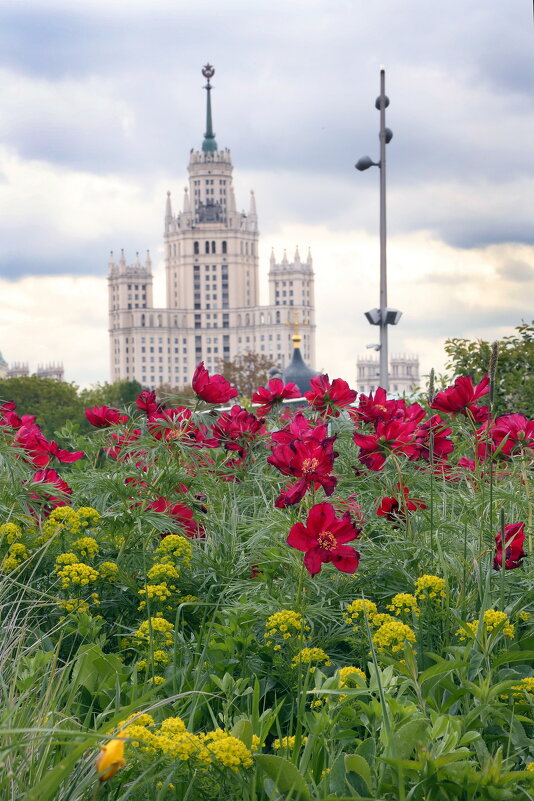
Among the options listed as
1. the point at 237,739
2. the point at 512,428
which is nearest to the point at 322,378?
the point at 512,428

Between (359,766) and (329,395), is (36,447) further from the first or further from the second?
(359,766)

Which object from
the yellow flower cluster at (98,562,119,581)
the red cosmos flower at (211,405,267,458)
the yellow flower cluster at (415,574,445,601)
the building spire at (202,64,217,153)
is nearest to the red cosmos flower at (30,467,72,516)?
the yellow flower cluster at (98,562,119,581)

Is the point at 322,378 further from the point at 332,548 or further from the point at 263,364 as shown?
the point at 263,364

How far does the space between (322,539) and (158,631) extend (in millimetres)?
561

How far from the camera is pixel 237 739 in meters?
1.98

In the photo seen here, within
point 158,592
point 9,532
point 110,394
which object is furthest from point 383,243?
point 110,394

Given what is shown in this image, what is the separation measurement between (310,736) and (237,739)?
243mm

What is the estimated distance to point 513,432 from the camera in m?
3.90

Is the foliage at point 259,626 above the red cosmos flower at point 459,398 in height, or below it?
below

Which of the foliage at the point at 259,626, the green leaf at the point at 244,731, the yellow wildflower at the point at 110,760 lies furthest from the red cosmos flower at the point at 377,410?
the yellow wildflower at the point at 110,760

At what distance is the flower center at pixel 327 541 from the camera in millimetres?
2828

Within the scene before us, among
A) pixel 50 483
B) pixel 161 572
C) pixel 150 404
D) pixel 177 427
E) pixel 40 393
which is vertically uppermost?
pixel 40 393

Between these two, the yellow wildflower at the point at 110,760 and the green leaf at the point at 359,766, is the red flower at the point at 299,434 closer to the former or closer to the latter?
the green leaf at the point at 359,766

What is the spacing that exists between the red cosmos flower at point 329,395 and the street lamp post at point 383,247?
13558mm
